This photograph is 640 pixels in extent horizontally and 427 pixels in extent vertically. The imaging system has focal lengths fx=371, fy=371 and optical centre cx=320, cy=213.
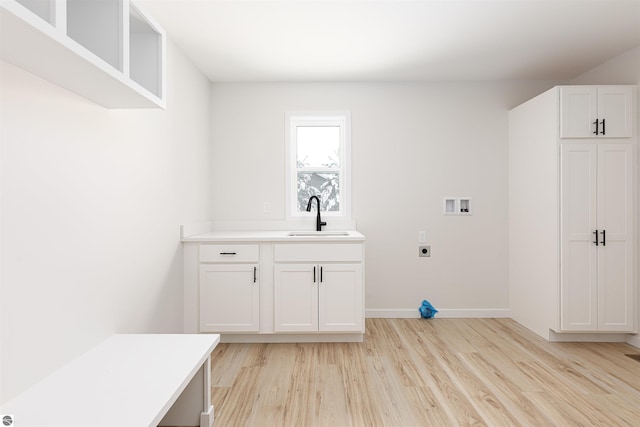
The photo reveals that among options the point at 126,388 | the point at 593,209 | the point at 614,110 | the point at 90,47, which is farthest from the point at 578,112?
the point at 126,388

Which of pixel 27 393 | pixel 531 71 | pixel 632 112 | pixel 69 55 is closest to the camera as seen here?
pixel 69 55

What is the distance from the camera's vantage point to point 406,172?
387 centimetres

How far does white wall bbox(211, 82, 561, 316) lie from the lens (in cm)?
385

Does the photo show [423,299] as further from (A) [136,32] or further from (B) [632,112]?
(A) [136,32]

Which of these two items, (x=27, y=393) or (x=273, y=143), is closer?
(x=27, y=393)

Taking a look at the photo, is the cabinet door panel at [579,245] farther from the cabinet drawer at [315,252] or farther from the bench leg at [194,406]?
the bench leg at [194,406]

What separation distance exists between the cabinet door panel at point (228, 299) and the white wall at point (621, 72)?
10.3 feet

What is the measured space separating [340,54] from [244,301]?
2.22m

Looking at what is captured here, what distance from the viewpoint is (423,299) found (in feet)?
12.7

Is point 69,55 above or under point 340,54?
under

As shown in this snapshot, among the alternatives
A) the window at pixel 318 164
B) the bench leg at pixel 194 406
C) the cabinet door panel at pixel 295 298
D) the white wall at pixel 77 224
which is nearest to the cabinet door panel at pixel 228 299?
the cabinet door panel at pixel 295 298

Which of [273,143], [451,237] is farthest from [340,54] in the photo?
[451,237]

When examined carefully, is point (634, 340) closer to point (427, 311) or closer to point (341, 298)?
point (427, 311)

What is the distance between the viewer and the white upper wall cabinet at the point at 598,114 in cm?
299
